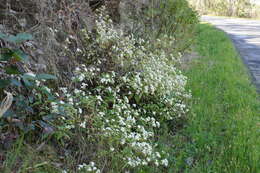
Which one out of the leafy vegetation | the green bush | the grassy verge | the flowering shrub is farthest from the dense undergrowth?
the leafy vegetation

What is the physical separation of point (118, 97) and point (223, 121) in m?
1.24

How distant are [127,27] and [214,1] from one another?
2572 centimetres

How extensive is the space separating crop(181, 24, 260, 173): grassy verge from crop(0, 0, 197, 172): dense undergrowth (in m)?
0.27

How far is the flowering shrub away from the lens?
2504 mm

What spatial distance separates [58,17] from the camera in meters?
3.22

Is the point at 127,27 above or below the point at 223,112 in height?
above

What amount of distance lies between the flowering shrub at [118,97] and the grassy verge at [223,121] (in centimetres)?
29

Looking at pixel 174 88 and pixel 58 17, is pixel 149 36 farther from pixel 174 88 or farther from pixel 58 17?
pixel 58 17

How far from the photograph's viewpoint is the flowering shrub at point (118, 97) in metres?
2.50

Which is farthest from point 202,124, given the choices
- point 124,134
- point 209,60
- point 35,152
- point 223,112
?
point 209,60

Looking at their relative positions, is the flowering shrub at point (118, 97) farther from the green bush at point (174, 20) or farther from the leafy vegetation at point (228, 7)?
the leafy vegetation at point (228, 7)

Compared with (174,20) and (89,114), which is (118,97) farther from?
(174,20)

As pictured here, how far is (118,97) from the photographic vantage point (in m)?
3.42

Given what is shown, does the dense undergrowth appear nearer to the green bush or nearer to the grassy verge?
the grassy verge
